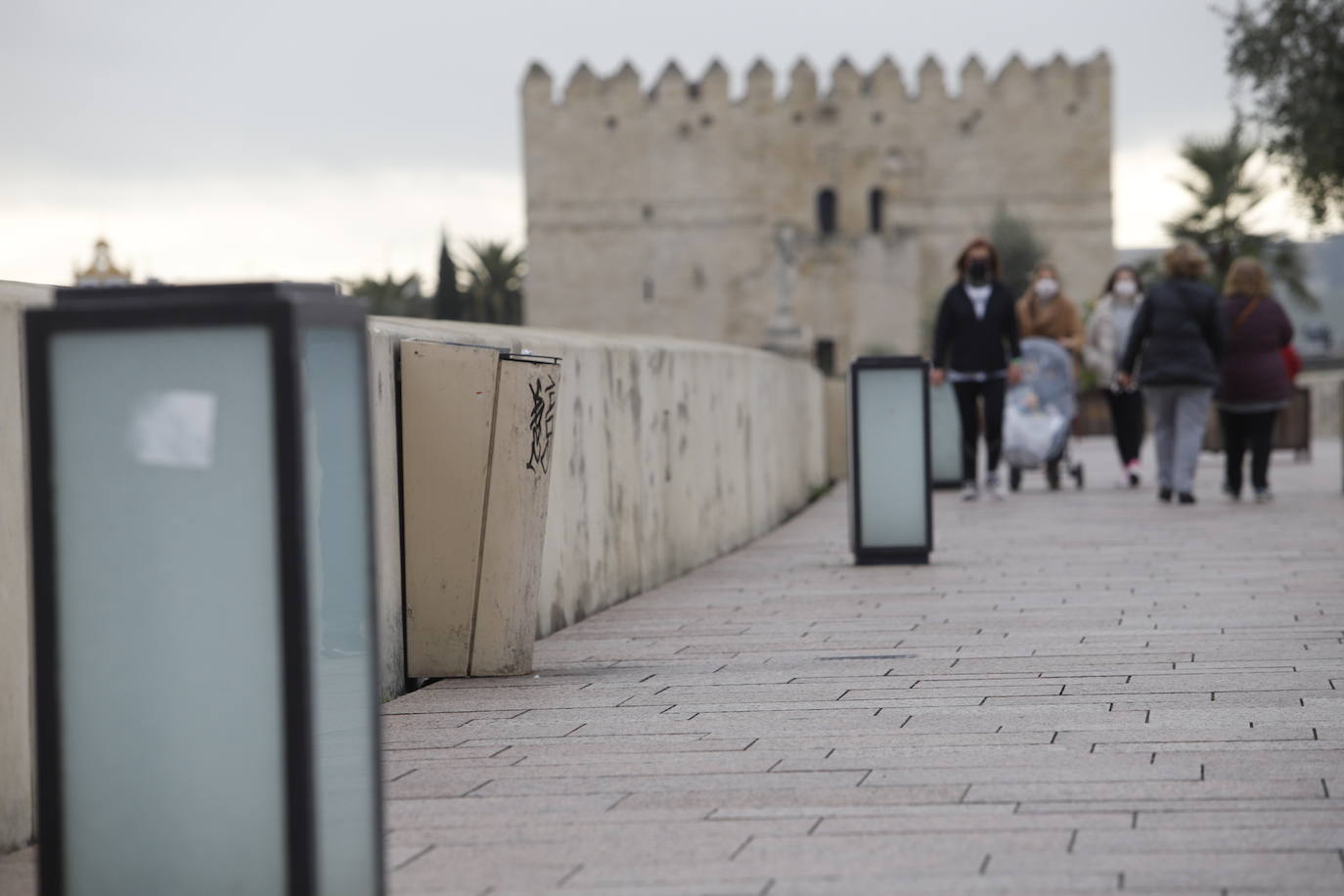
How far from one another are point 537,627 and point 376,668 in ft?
13.7

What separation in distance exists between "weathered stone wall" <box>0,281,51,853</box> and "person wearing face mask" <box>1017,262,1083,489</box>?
1238cm

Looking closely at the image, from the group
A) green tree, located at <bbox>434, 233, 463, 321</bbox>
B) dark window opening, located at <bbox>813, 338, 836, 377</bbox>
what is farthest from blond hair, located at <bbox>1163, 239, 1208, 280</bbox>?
green tree, located at <bbox>434, 233, 463, 321</bbox>

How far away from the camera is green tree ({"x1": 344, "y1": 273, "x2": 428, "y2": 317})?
81.1 metres

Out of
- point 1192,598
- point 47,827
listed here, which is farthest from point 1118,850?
point 1192,598

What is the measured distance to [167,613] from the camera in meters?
2.71

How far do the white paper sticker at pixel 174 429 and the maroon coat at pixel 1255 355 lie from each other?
1153 cm

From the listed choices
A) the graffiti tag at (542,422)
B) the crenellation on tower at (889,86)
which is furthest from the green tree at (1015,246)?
the graffiti tag at (542,422)

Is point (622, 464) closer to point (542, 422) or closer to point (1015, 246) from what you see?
point (542, 422)

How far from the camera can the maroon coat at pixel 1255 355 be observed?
13.4 metres

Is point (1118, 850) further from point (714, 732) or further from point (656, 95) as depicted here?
point (656, 95)

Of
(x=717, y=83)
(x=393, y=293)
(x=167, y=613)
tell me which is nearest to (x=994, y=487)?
(x=167, y=613)

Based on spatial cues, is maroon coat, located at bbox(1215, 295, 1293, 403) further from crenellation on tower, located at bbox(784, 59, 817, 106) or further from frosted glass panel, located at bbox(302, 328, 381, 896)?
crenellation on tower, located at bbox(784, 59, 817, 106)

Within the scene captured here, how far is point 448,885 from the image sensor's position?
339 cm

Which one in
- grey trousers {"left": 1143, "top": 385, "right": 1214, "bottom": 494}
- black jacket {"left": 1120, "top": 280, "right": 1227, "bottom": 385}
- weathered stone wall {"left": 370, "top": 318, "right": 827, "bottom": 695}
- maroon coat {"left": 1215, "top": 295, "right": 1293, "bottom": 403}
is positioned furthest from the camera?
maroon coat {"left": 1215, "top": 295, "right": 1293, "bottom": 403}
